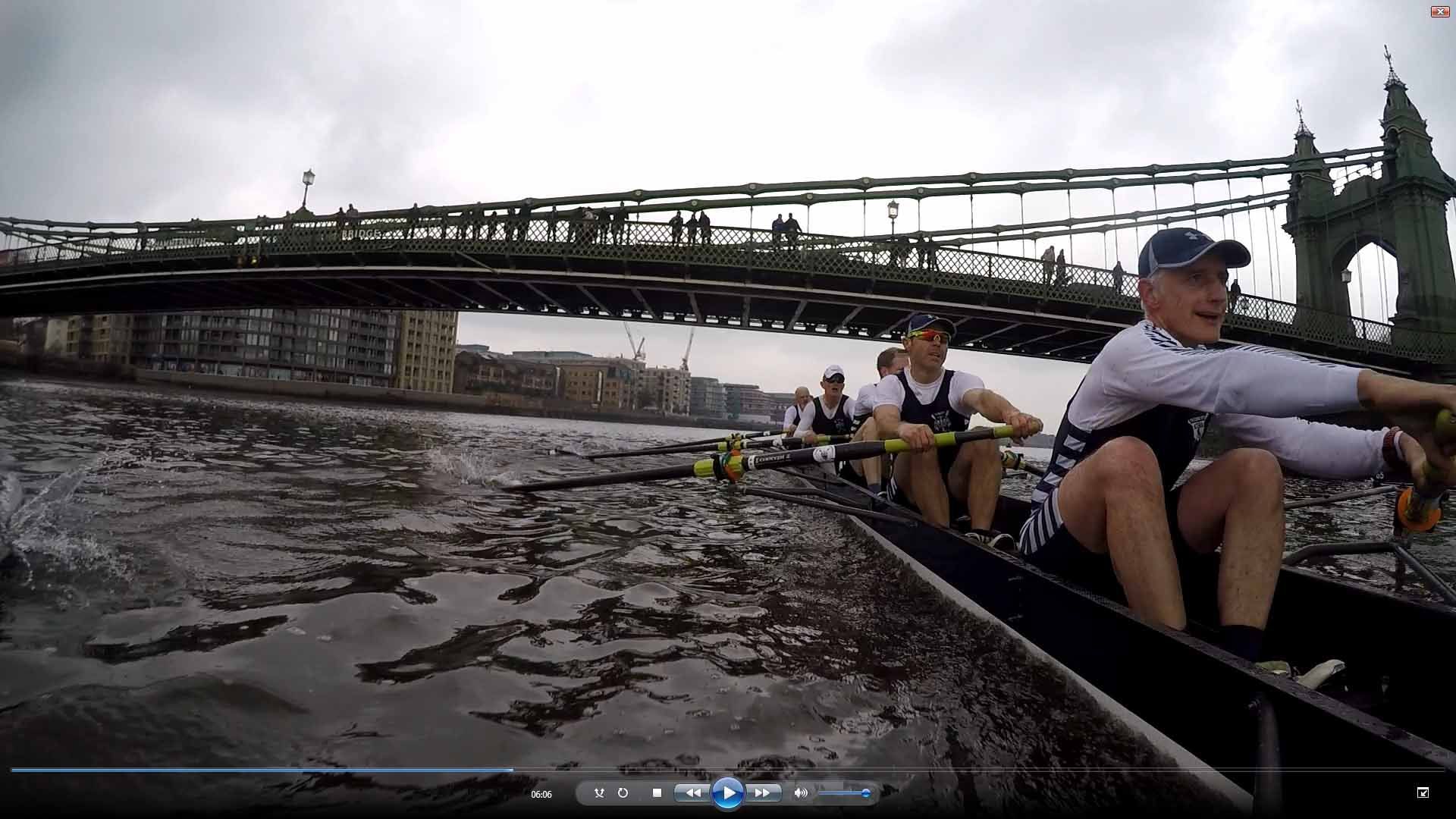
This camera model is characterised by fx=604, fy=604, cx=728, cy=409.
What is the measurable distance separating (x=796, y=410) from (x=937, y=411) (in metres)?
8.22

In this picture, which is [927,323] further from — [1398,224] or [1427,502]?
[1398,224]

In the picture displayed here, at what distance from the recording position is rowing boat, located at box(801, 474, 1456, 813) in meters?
1.22

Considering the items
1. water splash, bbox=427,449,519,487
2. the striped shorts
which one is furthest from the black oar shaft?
the striped shorts

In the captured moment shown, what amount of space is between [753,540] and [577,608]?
263cm

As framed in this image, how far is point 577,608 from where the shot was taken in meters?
3.21

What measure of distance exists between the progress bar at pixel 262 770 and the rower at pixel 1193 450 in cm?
216

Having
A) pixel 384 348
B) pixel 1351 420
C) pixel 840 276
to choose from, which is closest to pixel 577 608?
pixel 840 276

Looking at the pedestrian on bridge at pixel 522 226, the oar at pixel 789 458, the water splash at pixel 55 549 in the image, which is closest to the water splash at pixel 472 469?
the oar at pixel 789 458

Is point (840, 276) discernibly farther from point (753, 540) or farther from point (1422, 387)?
point (1422, 387)

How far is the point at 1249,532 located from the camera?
218cm

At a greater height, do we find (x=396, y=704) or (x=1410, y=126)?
(x=1410, y=126)

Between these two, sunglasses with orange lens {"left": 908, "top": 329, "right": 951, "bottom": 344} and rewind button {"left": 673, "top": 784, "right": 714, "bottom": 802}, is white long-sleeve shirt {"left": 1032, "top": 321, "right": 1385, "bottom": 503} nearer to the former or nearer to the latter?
rewind button {"left": 673, "top": 784, "right": 714, "bottom": 802}

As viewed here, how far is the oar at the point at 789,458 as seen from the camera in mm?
4066

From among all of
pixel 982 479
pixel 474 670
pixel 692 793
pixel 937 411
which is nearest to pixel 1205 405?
pixel 692 793
